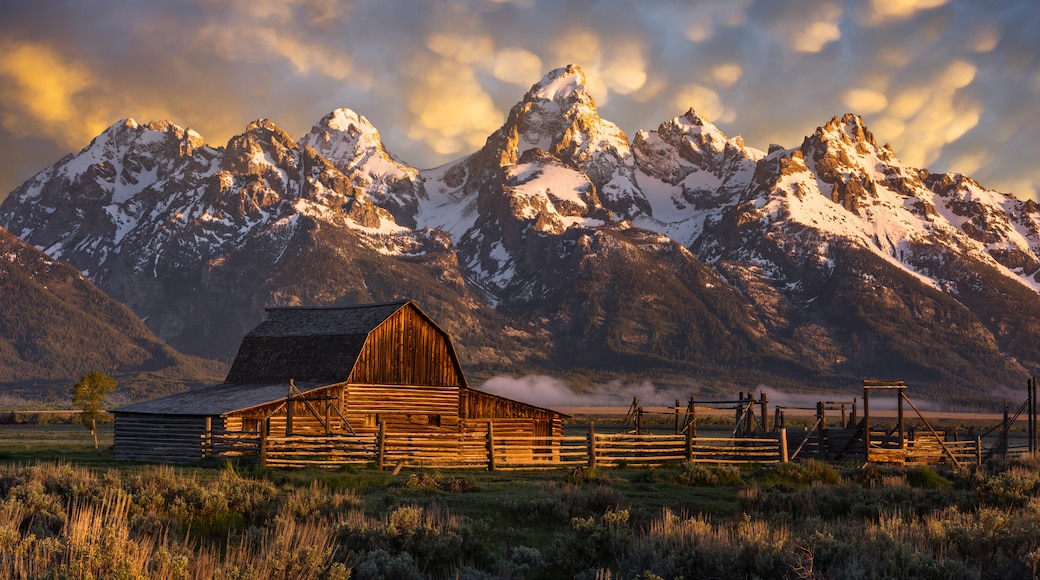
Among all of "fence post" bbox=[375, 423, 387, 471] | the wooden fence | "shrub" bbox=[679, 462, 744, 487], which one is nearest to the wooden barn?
the wooden fence

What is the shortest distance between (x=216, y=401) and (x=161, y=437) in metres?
2.67

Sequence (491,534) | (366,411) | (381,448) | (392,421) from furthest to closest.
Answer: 1. (392,421)
2. (366,411)
3. (381,448)
4. (491,534)

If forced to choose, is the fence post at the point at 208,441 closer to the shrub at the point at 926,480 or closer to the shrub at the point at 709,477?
the shrub at the point at 709,477

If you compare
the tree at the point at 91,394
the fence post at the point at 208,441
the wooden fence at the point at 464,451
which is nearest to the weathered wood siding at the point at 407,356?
the fence post at the point at 208,441

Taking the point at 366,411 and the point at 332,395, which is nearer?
the point at 332,395

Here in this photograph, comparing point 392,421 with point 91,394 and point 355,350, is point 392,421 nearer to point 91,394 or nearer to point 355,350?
point 355,350

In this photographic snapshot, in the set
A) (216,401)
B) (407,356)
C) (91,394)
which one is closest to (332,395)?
(216,401)

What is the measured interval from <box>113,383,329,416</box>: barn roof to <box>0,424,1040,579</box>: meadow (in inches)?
→ 730

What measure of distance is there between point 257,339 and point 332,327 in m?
4.82

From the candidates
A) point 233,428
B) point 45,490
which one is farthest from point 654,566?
point 233,428

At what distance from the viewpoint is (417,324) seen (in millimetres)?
49469

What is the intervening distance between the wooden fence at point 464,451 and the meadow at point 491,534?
11.0m

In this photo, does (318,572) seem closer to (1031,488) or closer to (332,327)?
(1031,488)

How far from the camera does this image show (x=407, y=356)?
48594 mm
